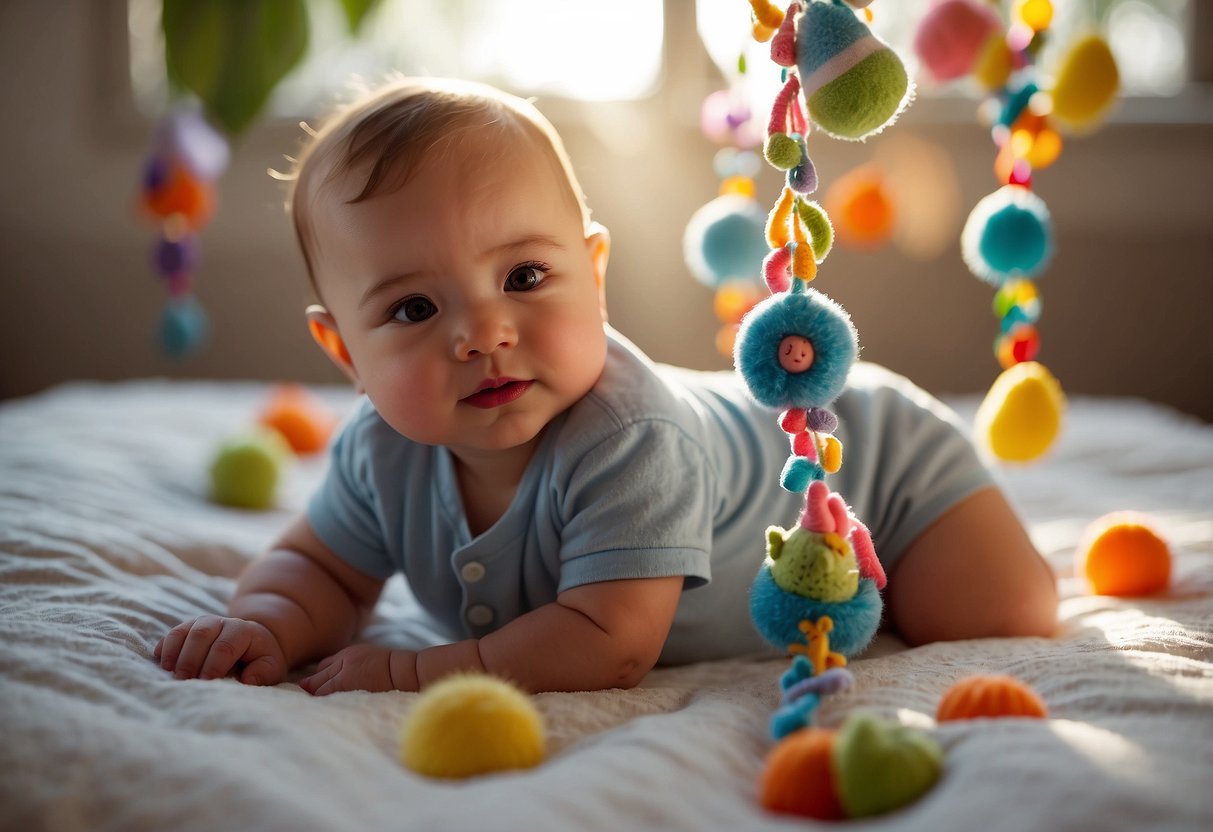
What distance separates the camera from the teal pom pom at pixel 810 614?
25.0 inches

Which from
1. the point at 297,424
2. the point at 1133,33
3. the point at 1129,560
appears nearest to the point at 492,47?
the point at 297,424

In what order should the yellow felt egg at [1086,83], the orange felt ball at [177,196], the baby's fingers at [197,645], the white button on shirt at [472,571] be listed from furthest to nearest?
the orange felt ball at [177,196], the yellow felt egg at [1086,83], the white button on shirt at [472,571], the baby's fingers at [197,645]

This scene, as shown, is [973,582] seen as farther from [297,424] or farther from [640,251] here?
[640,251]

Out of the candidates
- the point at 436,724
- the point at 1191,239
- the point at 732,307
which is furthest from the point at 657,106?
the point at 436,724

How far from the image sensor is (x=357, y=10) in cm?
128

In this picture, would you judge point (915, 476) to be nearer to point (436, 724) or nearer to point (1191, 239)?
point (436, 724)

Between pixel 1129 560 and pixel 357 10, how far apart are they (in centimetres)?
99

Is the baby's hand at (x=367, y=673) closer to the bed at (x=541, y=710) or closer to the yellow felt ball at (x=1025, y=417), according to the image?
the bed at (x=541, y=710)

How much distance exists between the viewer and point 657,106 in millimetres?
2348

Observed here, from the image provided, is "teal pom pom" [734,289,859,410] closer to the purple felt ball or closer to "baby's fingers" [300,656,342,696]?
"baby's fingers" [300,656,342,696]

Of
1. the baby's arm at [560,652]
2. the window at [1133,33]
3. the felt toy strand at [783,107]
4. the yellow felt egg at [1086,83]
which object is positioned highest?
the window at [1133,33]

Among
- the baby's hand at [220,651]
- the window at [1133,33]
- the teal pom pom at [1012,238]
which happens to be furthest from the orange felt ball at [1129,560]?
the window at [1133,33]

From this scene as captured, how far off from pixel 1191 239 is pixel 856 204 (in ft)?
3.64

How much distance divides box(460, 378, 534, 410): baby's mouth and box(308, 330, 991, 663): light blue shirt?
0.19 feet
